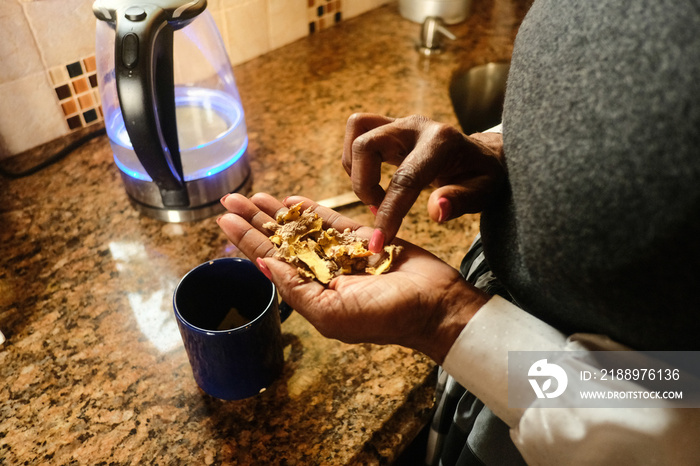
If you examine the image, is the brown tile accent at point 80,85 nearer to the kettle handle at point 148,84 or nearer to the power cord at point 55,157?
the power cord at point 55,157

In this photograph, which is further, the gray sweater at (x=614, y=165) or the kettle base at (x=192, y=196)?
the kettle base at (x=192, y=196)

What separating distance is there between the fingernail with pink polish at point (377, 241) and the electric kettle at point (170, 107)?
0.33 meters

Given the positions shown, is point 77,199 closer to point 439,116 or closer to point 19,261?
point 19,261

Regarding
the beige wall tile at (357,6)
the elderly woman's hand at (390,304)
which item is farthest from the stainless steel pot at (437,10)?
the elderly woman's hand at (390,304)

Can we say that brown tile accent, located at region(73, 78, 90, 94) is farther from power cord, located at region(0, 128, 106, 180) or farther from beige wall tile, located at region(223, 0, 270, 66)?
beige wall tile, located at region(223, 0, 270, 66)

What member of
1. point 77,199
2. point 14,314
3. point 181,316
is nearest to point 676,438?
point 181,316

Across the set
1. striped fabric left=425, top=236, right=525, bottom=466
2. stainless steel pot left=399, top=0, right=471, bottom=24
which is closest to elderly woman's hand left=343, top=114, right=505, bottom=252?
striped fabric left=425, top=236, right=525, bottom=466

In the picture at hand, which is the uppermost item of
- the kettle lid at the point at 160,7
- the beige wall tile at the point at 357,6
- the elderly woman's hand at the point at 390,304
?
the kettle lid at the point at 160,7

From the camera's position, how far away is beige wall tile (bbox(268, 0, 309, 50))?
1285mm

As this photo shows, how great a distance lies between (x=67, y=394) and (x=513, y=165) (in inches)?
22.9

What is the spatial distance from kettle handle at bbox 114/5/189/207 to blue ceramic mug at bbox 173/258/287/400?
22 centimetres

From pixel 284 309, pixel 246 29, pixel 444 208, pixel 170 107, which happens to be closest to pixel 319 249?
pixel 284 309

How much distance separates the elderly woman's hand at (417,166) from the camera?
0.52m

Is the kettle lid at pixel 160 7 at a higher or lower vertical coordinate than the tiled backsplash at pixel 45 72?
higher
